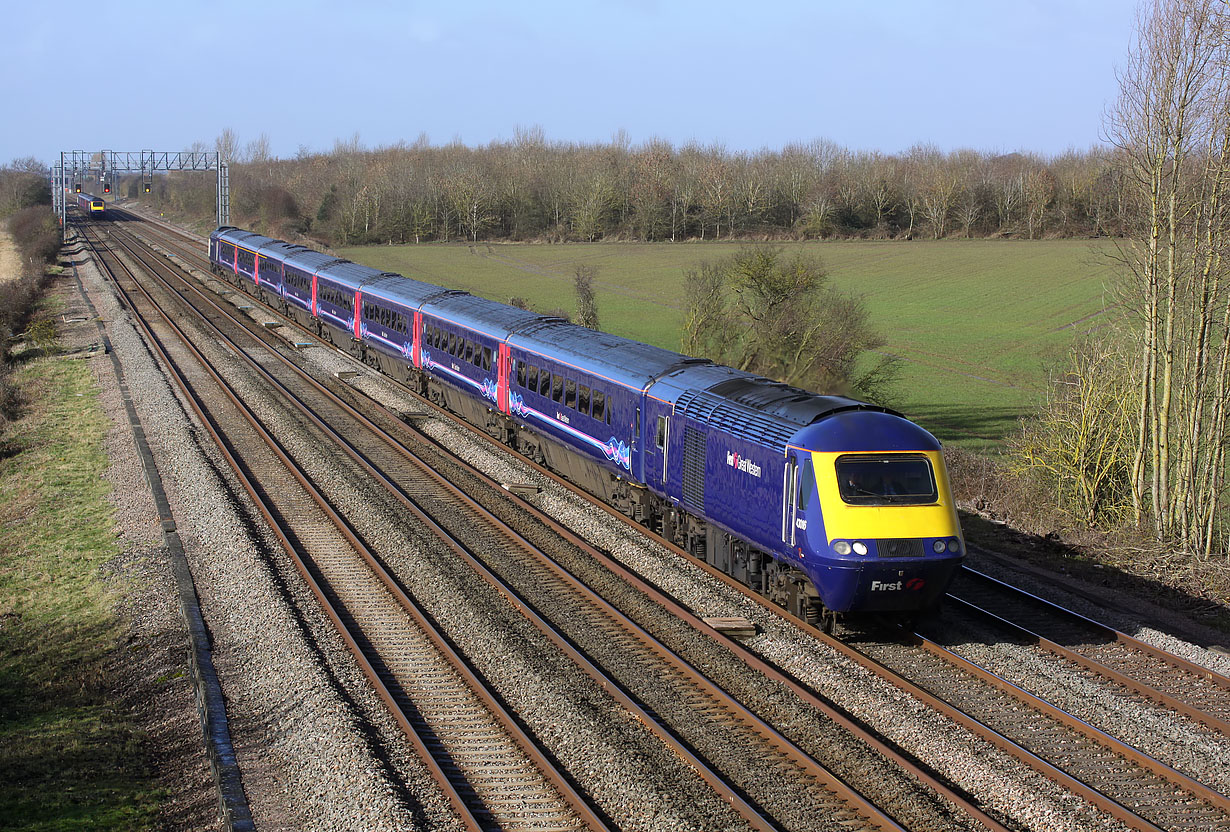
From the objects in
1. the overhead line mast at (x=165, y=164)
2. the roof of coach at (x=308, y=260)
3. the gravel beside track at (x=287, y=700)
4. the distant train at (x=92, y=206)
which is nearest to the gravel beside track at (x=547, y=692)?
the gravel beside track at (x=287, y=700)

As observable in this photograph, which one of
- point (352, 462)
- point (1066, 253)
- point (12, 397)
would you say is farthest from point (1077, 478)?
point (1066, 253)

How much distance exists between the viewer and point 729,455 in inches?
570

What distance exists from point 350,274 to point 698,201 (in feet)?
222

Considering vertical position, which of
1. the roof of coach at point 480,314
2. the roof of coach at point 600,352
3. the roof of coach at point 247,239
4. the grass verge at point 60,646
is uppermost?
the roof of coach at point 247,239

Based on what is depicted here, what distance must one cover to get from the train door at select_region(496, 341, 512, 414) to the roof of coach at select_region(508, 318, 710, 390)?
0.34 m

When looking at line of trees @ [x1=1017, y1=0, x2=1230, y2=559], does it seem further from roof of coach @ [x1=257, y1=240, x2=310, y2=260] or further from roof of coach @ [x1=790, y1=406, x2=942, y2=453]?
roof of coach @ [x1=257, y1=240, x2=310, y2=260]

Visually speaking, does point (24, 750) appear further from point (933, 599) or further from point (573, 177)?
point (573, 177)

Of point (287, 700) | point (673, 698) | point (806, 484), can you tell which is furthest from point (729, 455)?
point (287, 700)

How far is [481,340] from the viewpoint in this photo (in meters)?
24.3

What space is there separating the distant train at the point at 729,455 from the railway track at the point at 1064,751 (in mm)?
777

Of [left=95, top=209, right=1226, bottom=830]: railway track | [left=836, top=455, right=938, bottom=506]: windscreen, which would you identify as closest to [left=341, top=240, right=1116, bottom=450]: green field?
[left=836, top=455, right=938, bottom=506]: windscreen

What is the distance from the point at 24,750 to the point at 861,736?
904 cm

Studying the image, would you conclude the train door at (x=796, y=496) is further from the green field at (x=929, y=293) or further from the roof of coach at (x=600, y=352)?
the green field at (x=929, y=293)

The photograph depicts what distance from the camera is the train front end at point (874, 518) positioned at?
12133mm
